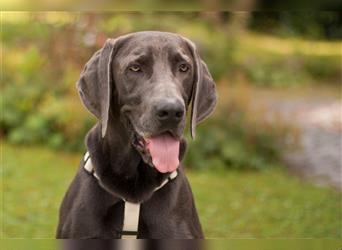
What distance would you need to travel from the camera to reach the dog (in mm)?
2867

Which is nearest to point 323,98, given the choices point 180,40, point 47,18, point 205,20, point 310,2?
point 205,20

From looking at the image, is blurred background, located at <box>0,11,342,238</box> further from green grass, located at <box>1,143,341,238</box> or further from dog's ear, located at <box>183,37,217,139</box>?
dog's ear, located at <box>183,37,217,139</box>

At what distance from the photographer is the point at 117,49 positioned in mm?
3049

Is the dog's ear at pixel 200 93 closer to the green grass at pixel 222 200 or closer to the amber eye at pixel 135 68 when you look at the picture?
the amber eye at pixel 135 68

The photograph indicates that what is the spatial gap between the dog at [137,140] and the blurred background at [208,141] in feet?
7.90

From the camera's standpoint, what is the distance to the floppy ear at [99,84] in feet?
9.75

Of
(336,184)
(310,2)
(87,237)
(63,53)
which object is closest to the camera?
(310,2)

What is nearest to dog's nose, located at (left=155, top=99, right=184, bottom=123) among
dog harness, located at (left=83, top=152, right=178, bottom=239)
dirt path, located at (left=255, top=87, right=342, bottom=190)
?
dog harness, located at (left=83, top=152, right=178, bottom=239)

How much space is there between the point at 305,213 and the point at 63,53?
4.00 metres

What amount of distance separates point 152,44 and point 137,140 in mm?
423

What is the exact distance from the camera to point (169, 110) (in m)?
2.71

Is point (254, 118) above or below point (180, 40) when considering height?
below

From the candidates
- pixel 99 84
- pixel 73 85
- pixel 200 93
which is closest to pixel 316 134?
pixel 73 85

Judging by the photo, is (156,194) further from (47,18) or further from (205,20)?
(205,20)
